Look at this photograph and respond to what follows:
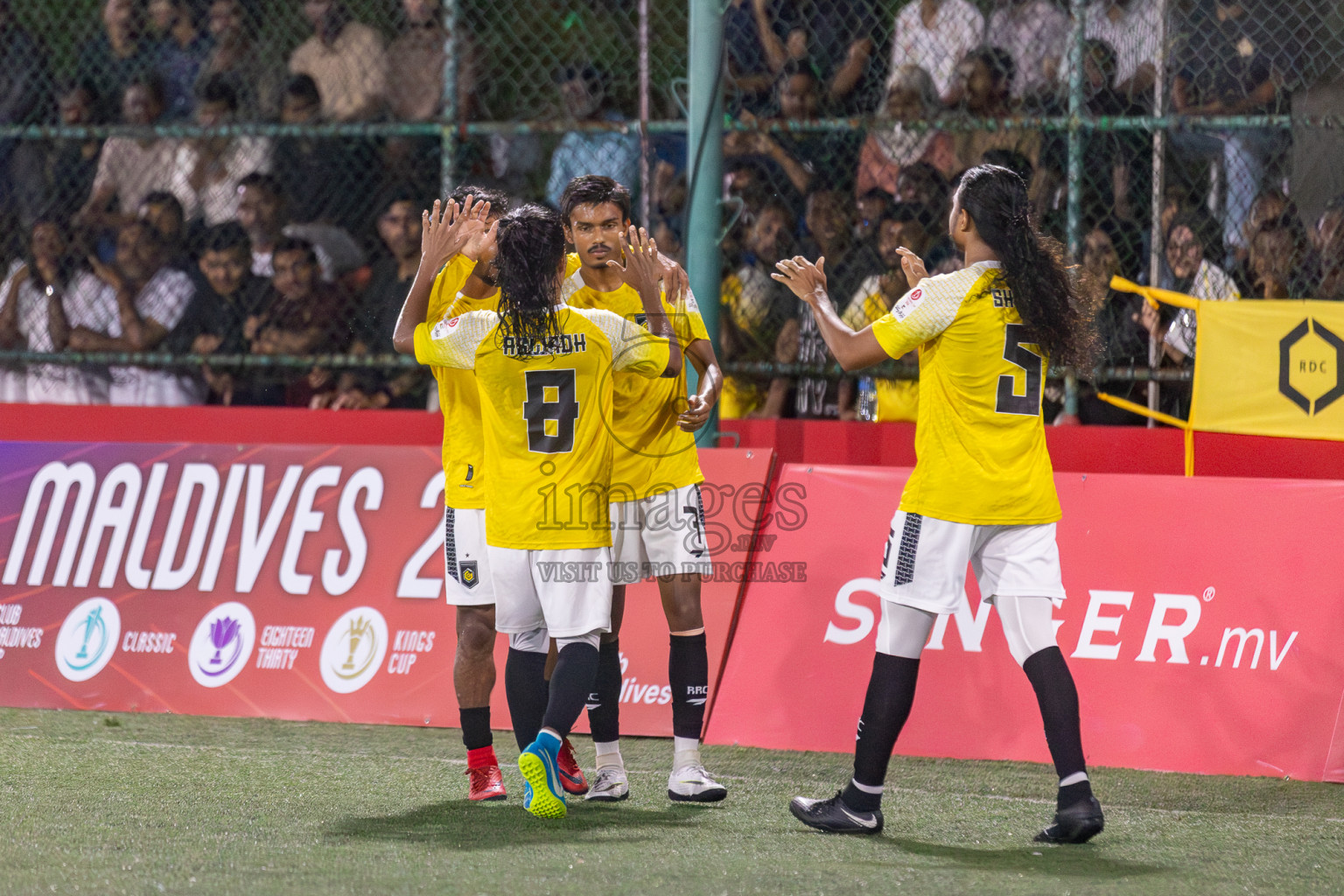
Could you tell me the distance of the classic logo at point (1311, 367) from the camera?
19.0 feet

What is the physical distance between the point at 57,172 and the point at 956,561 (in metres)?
6.26

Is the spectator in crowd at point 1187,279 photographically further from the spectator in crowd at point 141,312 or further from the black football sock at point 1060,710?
the spectator in crowd at point 141,312

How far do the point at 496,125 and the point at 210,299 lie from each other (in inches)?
75.8

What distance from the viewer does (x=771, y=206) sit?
6902mm

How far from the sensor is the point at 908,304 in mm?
4141

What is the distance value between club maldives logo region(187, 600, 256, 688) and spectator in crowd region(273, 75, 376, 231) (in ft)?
7.84

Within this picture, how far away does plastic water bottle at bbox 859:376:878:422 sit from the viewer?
6.43m

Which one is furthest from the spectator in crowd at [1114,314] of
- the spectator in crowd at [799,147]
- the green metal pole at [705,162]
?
the green metal pole at [705,162]

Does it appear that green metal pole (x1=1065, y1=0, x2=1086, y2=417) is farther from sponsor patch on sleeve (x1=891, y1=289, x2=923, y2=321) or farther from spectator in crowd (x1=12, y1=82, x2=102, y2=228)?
spectator in crowd (x1=12, y1=82, x2=102, y2=228)

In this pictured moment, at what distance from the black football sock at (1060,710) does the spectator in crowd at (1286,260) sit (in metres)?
2.79

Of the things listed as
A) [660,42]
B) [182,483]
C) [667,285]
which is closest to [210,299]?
[182,483]

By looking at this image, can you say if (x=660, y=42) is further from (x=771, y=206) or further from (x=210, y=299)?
(x=210, y=299)

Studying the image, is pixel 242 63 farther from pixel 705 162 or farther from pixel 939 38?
pixel 939 38

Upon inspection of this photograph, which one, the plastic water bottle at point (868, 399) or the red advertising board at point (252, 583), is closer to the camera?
the red advertising board at point (252, 583)
